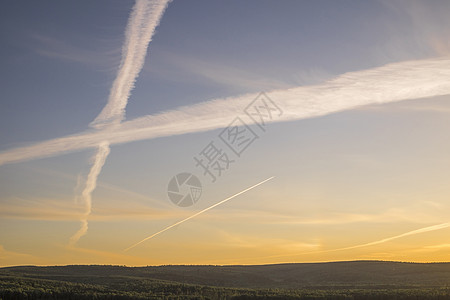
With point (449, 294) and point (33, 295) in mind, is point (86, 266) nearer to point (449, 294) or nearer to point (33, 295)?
point (33, 295)

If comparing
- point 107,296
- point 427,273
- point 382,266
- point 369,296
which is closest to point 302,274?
point 382,266

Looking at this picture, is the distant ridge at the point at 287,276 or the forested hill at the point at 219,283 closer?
the forested hill at the point at 219,283

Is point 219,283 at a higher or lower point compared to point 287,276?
lower

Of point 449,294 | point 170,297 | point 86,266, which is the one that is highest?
point 86,266

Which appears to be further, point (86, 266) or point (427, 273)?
point (86, 266)

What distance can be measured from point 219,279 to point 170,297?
4456 centimetres

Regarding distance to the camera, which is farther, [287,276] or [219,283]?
[287,276]

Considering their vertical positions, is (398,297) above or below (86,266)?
below

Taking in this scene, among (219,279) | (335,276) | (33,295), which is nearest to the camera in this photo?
(33,295)

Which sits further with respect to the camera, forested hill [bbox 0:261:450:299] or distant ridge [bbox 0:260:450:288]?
distant ridge [bbox 0:260:450:288]

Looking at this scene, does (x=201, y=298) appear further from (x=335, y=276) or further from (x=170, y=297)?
(x=335, y=276)

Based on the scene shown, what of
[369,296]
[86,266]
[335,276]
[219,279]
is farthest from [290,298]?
[86,266]

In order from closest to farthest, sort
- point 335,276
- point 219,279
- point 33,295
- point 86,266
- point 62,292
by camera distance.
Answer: point 33,295
point 62,292
point 219,279
point 335,276
point 86,266

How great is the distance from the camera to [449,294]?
40375 mm
